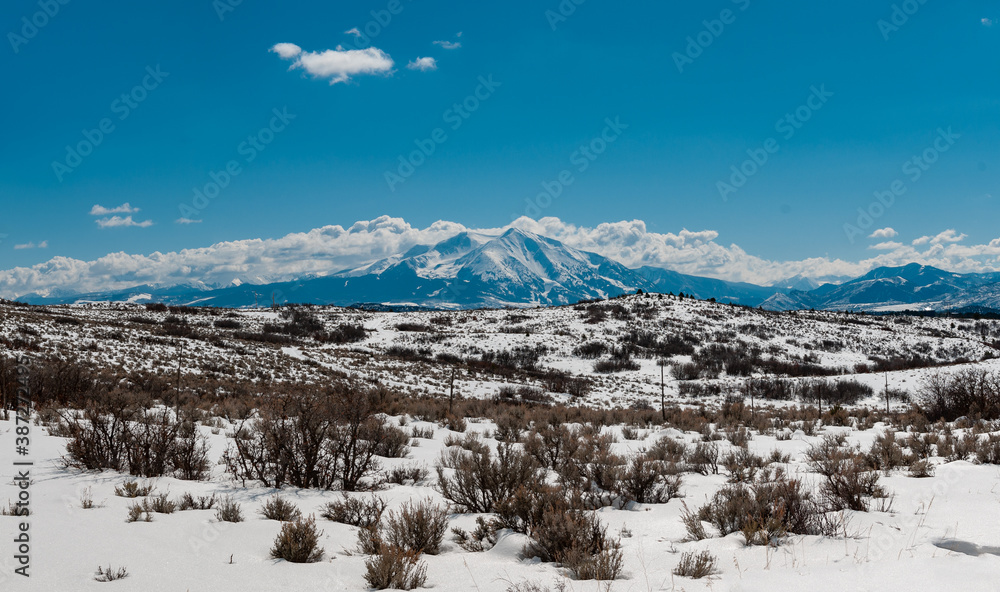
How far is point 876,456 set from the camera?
8.34 m

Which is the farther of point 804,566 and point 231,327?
point 231,327

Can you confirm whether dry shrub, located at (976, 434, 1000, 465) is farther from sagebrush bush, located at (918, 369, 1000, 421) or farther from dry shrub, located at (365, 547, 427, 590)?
dry shrub, located at (365, 547, 427, 590)

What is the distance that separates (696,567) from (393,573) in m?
2.48

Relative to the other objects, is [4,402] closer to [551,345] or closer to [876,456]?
[876,456]

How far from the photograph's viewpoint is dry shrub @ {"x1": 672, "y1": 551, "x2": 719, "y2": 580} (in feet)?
13.0

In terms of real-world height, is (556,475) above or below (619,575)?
below

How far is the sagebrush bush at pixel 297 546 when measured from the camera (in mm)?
4457

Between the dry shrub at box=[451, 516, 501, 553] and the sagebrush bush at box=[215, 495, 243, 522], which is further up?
the sagebrush bush at box=[215, 495, 243, 522]

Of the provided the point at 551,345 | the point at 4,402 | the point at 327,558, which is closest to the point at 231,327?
the point at 551,345

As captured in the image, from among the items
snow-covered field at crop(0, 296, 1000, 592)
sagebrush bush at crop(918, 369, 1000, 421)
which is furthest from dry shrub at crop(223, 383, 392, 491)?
sagebrush bush at crop(918, 369, 1000, 421)

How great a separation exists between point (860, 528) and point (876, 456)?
14.6 feet

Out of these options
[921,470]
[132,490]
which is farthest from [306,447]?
[921,470]

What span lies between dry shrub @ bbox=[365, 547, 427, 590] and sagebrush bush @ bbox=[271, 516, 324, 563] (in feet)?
2.51

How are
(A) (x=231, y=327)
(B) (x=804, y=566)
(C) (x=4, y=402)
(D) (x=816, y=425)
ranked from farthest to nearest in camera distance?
(A) (x=231, y=327) < (D) (x=816, y=425) < (C) (x=4, y=402) < (B) (x=804, y=566)
